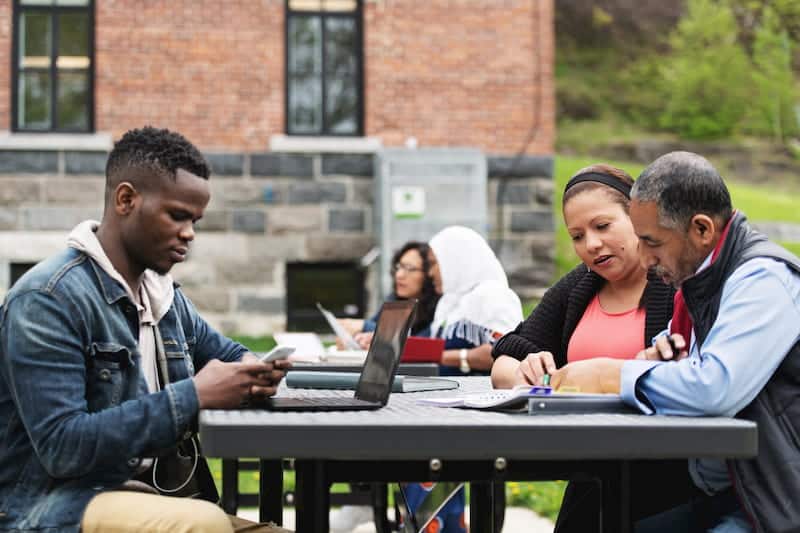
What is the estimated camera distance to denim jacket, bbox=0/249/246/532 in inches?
105

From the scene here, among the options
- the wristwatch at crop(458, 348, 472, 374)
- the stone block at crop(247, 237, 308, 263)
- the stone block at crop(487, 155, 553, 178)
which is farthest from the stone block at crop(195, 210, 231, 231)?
the wristwatch at crop(458, 348, 472, 374)

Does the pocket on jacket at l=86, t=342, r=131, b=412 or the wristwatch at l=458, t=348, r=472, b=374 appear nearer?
the pocket on jacket at l=86, t=342, r=131, b=412

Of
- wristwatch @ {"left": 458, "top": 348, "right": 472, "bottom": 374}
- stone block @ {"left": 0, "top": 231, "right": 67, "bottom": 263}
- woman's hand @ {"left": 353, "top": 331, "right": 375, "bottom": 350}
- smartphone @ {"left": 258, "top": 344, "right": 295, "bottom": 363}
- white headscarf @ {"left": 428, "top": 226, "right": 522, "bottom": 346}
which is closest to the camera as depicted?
smartphone @ {"left": 258, "top": 344, "right": 295, "bottom": 363}

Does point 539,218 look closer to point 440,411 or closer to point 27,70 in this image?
point 27,70

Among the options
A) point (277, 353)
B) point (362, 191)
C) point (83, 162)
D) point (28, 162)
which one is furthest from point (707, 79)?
point (277, 353)

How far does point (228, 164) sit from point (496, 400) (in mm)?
10294

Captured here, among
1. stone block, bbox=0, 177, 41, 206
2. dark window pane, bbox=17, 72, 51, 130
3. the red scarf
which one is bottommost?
the red scarf

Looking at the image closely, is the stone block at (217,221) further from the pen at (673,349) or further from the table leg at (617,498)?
the table leg at (617,498)

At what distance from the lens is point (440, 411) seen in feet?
9.43

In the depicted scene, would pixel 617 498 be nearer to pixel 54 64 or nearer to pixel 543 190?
pixel 543 190

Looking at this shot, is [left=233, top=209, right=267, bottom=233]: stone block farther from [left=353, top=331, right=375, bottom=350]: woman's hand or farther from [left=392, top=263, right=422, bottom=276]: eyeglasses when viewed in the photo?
[left=353, top=331, right=375, bottom=350]: woman's hand

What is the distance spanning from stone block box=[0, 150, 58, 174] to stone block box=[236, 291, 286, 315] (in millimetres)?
2271

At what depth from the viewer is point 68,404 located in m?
2.68

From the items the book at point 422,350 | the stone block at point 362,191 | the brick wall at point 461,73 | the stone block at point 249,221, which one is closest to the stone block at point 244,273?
the stone block at point 249,221
